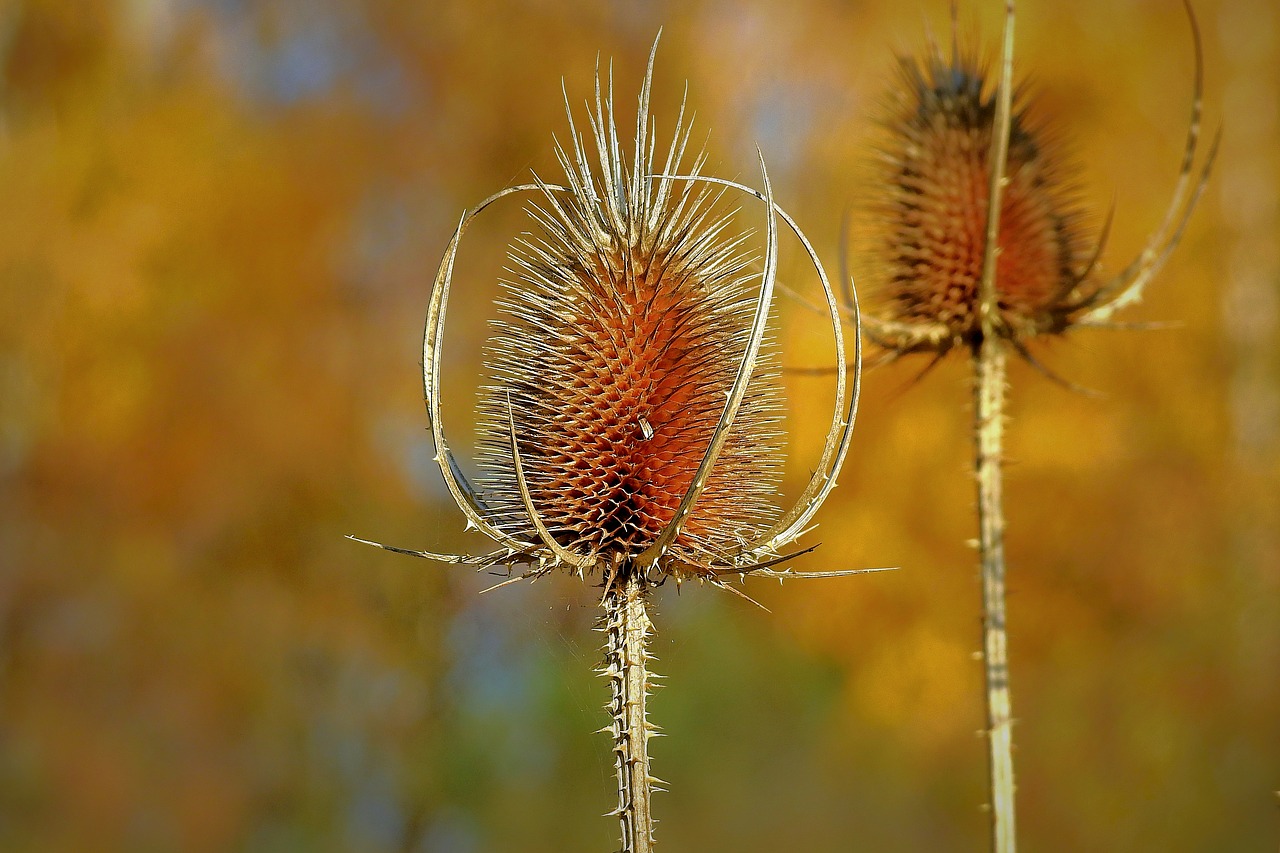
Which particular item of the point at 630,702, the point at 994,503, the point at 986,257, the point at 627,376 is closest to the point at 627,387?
the point at 627,376

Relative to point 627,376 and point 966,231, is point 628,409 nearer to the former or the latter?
point 627,376

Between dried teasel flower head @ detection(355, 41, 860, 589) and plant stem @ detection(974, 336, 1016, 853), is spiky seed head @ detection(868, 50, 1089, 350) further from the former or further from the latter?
dried teasel flower head @ detection(355, 41, 860, 589)

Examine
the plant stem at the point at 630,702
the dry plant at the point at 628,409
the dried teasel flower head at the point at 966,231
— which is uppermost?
the dried teasel flower head at the point at 966,231

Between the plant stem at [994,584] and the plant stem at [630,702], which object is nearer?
the plant stem at [630,702]

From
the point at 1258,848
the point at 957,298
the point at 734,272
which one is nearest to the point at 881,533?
the point at 1258,848

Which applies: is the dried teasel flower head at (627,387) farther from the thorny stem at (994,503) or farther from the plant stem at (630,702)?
the thorny stem at (994,503)

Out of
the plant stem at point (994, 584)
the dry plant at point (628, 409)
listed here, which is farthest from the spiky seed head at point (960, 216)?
the dry plant at point (628, 409)

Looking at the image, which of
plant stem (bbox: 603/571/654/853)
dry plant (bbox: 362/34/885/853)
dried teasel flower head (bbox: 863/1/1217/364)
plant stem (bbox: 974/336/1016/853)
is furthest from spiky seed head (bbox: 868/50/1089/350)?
plant stem (bbox: 603/571/654/853)
